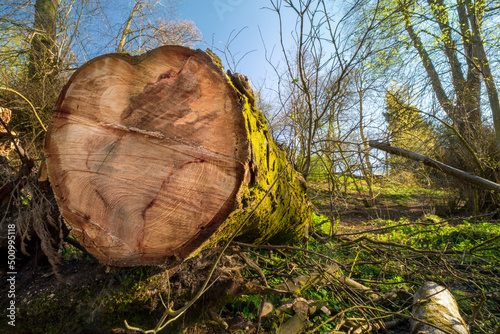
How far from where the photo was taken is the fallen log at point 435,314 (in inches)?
58.4

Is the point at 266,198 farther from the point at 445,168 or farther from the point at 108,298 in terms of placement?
the point at 445,168

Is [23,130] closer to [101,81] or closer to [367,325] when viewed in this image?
[101,81]

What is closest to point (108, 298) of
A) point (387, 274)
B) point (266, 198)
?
point (266, 198)

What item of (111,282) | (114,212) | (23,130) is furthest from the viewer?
(23,130)

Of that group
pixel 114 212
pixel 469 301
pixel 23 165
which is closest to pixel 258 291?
pixel 114 212

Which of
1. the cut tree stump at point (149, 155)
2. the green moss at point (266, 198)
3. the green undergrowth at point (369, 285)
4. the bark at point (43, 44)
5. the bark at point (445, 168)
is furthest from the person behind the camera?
the bark at point (43, 44)

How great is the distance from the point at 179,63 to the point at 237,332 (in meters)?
1.65

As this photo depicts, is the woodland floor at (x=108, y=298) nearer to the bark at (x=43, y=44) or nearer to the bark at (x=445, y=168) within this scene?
the bark at (x=445, y=168)

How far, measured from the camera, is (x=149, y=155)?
1209 mm

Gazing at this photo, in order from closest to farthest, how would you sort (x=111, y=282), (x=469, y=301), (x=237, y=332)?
1. (x=111, y=282)
2. (x=237, y=332)
3. (x=469, y=301)

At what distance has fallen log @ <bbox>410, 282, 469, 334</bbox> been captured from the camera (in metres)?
1.48

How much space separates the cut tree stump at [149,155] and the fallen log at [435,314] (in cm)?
137

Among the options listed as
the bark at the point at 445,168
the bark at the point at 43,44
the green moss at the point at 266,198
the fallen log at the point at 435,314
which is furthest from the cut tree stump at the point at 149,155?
the bark at the point at 43,44

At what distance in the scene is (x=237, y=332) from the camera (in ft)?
5.18
